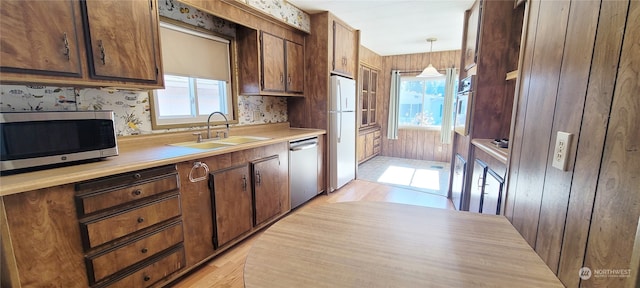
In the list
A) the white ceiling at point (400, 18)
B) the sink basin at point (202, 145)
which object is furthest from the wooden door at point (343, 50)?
the sink basin at point (202, 145)

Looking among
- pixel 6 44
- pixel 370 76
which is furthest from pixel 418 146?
pixel 6 44

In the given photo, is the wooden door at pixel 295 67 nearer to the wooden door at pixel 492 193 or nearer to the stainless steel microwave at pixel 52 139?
the stainless steel microwave at pixel 52 139

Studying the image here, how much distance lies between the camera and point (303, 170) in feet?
10.2

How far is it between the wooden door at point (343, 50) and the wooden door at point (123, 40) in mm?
2218

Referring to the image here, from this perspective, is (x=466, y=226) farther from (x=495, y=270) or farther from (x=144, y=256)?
(x=144, y=256)

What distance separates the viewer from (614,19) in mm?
583

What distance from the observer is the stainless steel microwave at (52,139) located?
120cm

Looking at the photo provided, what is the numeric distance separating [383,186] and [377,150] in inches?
92.1

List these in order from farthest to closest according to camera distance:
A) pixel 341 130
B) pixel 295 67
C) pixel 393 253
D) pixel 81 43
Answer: pixel 341 130, pixel 295 67, pixel 81 43, pixel 393 253

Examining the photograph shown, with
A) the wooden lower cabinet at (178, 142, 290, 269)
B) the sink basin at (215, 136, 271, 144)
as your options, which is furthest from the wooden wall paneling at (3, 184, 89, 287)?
the sink basin at (215, 136, 271, 144)

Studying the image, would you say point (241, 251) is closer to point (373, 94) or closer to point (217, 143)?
point (217, 143)

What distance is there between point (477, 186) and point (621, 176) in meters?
1.80

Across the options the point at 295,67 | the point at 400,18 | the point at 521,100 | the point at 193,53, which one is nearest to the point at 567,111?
the point at 521,100

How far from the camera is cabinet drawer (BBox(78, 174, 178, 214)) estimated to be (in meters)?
1.32
